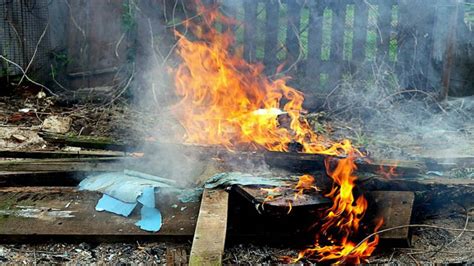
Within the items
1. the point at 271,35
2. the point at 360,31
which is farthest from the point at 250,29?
the point at 360,31

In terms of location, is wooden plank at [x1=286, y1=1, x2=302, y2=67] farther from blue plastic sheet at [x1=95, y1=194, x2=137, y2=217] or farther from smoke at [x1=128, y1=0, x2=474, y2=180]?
blue plastic sheet at [x1=95, y1=194, x2=137, y2=217]

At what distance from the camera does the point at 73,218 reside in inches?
131

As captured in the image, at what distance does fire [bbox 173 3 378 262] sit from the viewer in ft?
10.7

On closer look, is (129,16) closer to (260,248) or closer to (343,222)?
(260,248)

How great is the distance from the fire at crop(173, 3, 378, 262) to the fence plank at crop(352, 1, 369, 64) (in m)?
1.02

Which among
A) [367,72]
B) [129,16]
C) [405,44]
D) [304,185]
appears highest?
[129,16]

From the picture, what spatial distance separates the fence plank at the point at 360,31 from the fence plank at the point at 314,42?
1.64ft

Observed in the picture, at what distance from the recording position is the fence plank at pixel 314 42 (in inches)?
282

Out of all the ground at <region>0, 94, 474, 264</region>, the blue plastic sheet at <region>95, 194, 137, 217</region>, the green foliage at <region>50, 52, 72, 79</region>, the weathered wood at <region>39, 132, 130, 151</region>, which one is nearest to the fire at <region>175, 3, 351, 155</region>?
the ground at <region>0, 94, 474, 264</region>

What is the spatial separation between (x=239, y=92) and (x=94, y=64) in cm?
288

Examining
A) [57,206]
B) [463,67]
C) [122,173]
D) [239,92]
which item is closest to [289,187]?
[122,173]

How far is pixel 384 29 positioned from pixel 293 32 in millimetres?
1315

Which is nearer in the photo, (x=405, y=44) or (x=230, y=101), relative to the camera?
(x=230, y=101)

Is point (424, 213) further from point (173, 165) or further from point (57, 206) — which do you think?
point (57, 206)
